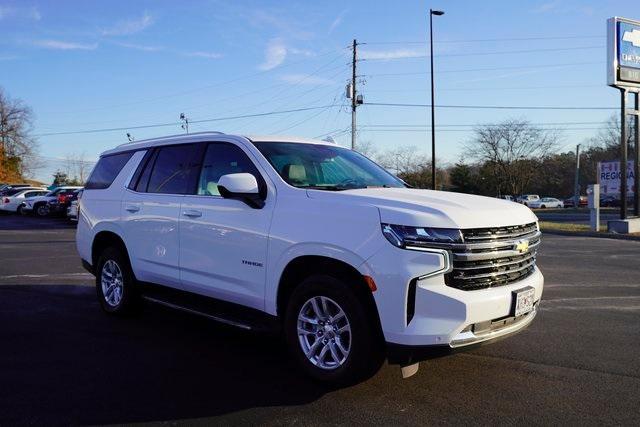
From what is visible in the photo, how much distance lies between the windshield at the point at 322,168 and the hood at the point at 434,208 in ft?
1.28

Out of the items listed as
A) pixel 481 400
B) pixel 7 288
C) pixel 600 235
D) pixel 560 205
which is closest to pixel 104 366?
pixel 481 400

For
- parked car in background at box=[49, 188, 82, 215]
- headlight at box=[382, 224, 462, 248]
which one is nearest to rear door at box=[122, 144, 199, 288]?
headlight at box=[382, 224, 462, 248]

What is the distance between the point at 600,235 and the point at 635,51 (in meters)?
7.27

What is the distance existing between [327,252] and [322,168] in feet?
4.21

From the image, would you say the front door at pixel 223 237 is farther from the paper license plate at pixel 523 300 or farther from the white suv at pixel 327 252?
the paper license plate at pixel 523 300

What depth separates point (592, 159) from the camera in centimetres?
8425

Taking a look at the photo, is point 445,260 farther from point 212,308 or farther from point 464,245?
point 212,308

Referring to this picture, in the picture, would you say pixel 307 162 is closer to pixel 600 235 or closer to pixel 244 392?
pixel 244 392

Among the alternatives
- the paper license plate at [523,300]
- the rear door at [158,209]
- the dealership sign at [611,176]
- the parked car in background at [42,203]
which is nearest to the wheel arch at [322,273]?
the paper license plate at [523,300]

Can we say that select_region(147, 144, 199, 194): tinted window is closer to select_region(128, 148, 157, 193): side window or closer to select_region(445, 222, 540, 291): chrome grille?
select_region(128, 148, 157, 193): side window

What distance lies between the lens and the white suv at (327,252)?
12.7 ft

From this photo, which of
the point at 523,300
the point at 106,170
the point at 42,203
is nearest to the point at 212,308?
Result: the point at 523,300

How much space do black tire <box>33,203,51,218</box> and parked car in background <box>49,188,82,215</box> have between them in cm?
156

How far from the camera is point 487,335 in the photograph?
4.05m
